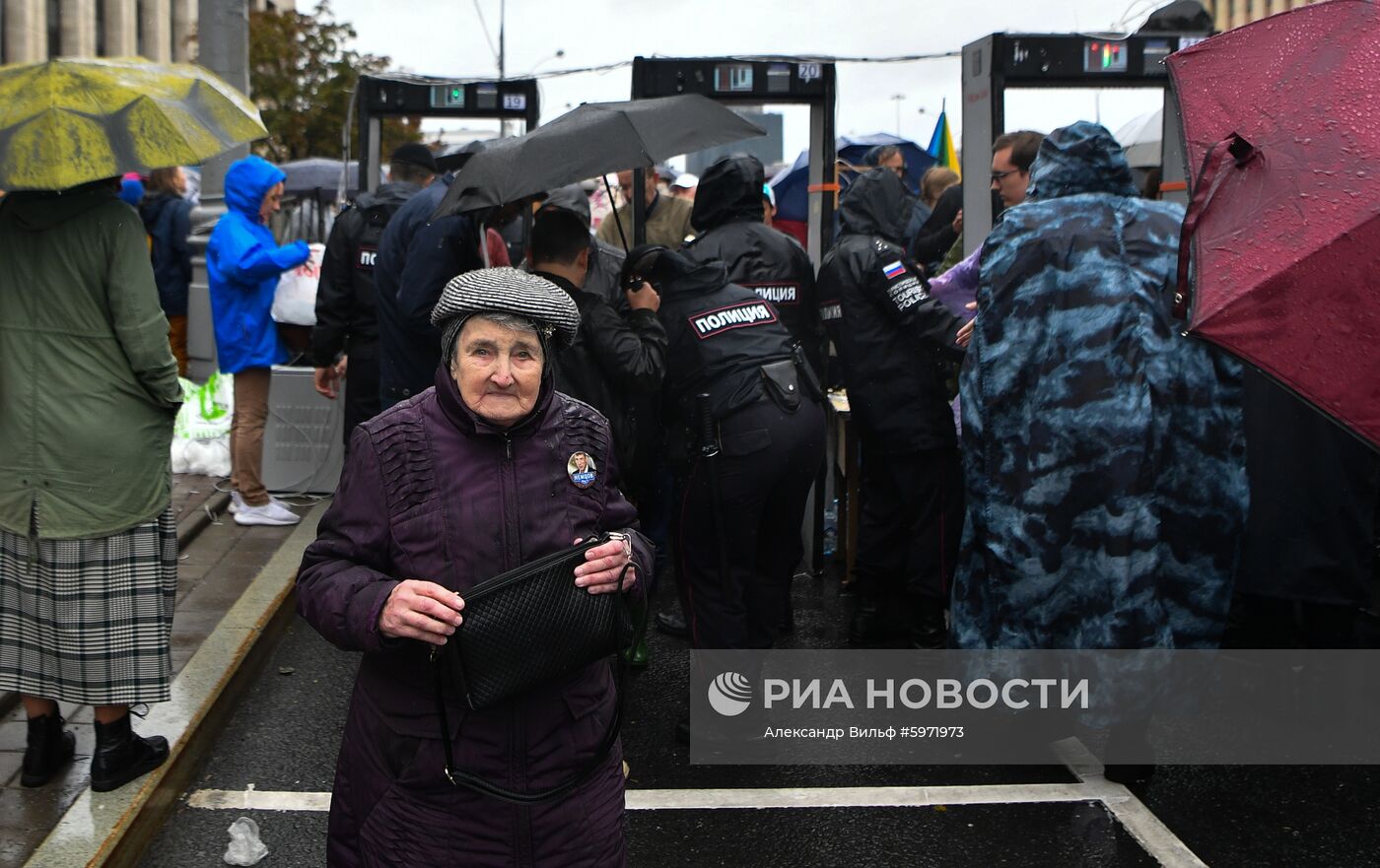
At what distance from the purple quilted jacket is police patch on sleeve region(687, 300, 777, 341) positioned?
203 cm

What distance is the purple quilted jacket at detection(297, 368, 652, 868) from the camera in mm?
2562

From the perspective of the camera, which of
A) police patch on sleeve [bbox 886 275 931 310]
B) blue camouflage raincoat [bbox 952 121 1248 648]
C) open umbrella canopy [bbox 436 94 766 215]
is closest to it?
blue camouflage raincoat [bbox 952 121 1248 648]

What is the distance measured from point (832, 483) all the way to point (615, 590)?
4.86 meters

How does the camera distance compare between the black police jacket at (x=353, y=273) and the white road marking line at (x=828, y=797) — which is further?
the black police jacket at (x=353, y=273)

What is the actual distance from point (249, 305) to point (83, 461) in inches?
133

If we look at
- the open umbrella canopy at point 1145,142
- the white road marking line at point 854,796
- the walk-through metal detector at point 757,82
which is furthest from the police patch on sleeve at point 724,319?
the open umbrella canopy at point 1145,142

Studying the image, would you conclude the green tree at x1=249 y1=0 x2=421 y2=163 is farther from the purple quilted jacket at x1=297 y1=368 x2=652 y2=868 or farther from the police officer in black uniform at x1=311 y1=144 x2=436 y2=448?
the purple quilted jacket at x1=297 y1=368 x2=652 y2=868

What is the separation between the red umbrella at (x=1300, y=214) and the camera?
8.87ft

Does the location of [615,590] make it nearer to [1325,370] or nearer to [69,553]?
[1325,370]

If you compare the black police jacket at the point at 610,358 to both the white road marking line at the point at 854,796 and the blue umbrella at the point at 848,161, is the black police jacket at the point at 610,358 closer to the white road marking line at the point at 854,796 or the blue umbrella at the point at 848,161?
the white road marking line at the point at 854,796

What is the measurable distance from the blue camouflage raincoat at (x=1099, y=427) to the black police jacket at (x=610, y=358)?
1.07 meters

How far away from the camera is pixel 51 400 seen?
3.96m

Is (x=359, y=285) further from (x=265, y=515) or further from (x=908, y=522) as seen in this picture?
(x=908, y=522)

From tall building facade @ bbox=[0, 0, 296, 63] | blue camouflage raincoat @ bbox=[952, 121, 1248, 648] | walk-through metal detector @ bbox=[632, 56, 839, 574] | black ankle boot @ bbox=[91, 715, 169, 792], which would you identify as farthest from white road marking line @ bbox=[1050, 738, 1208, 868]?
tall building facade @ bbox=[0, 0, 296, 63]
